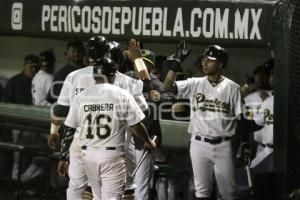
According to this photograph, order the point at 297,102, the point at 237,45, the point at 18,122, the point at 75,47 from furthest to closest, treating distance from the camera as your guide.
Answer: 1. the point at 75,47
2. the point at 18,122
3. the point at 237,45
4. the point at 297,102

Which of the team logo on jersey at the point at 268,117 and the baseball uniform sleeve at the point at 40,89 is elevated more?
the baseball uniform sleeve at the point at 40,89

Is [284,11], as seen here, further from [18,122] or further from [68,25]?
[18,122]

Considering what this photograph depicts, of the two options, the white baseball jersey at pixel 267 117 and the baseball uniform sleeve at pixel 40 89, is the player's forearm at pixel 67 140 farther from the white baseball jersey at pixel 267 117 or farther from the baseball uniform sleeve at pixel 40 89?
the baseball uniform sleeve at pixel 40 89

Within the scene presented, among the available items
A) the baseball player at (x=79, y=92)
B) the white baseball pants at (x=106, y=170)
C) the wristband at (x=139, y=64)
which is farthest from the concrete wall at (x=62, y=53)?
the white baseball pants at (x=106, y=170)

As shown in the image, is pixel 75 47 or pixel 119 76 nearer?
pixel 119 76

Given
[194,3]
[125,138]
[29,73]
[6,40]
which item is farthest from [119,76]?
[6,40]

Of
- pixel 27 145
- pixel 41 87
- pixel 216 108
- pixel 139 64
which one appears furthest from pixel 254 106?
pixel 41 87

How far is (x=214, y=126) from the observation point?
729cm

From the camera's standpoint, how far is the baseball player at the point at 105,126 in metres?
6.37

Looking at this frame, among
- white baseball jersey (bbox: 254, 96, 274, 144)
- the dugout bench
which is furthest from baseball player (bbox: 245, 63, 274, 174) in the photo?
the dugout bench

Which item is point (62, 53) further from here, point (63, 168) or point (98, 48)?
point (63, 168)

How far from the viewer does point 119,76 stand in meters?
7.00

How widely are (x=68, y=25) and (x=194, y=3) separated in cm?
183

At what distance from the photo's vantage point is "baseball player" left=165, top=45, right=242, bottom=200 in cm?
730
